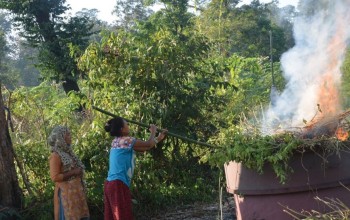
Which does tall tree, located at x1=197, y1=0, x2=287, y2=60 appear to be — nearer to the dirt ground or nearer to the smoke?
the smoke

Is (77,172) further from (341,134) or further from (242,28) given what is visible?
(242,28)

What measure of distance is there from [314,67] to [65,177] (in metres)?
3.54

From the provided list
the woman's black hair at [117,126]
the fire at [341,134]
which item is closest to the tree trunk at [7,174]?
the woman's black hair at [117,126]

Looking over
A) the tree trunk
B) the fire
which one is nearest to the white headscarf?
the tree trunk

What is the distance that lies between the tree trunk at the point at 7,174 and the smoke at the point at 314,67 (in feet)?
10.5

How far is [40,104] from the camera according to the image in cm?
769

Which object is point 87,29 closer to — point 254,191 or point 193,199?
point 193,199

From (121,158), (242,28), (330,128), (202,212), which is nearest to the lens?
(330,128)

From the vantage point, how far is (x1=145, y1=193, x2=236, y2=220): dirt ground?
6395mm

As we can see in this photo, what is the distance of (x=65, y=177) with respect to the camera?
482 centimetres

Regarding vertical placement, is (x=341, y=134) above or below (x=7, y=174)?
above

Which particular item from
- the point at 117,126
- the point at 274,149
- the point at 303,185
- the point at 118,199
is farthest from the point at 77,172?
the point at 303,185

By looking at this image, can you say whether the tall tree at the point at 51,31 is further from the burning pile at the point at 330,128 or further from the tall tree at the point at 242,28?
the burning pile at the point at 330,128

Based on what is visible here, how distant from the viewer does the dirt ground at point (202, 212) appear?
6395mm
